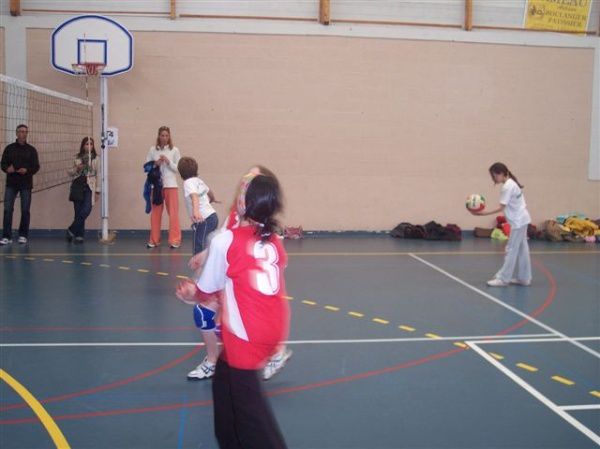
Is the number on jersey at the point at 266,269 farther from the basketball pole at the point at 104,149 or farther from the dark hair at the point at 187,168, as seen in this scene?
the basketball pole at the point at 104,149

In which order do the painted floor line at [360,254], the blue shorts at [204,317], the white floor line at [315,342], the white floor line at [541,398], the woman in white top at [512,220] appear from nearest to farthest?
the white floor line at [541,398] < the blue shorts at [204,317] < the white floor line at [315,342] < the woman in white top at [512,220] < the painted floor line at [360,254]

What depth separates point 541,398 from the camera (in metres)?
4.92

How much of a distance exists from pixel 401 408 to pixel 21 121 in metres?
10.4

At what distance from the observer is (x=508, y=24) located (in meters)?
14.3

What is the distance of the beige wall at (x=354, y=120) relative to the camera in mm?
13461

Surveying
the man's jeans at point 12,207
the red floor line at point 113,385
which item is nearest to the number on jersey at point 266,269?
the red floor line at point 113,385

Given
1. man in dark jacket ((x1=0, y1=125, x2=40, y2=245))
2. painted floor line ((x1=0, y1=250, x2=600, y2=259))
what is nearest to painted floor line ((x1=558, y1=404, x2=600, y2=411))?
painted floor line ((x1=0, y1=250, x2=600, y2=259))

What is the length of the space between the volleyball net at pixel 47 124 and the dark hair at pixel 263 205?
10.2 metres

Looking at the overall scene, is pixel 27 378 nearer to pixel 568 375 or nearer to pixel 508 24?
pixel 568 375

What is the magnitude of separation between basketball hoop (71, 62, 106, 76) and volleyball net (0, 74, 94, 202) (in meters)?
0.55

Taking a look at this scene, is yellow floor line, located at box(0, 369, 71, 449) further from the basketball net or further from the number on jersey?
the basketball net

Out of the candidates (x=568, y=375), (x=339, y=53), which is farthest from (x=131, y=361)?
(x=339, y=53)

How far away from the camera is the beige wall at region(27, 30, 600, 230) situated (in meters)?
13.5

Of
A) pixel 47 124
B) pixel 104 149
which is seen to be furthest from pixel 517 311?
pixel 47 124
